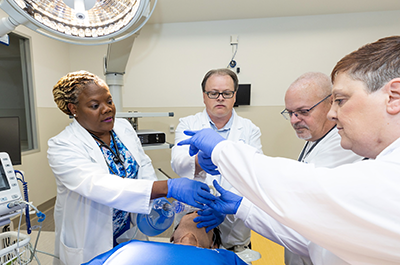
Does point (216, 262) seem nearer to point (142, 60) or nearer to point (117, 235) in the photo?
point (117, 235)

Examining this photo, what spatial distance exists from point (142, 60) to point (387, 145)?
3143 millimetres

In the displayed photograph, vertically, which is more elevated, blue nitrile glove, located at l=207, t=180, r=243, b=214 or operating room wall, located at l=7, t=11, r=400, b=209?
operating room wall, located at l=7, t=11, r=400, b=209

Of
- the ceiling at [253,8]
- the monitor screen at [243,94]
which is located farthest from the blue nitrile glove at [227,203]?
the ceiling at [253,8]

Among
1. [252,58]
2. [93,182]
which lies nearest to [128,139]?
[93,182]

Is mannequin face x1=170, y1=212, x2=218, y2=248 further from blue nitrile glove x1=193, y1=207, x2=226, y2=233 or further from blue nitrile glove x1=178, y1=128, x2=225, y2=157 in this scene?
blue nitrile glove x1=178, y1=128, x2=225, y2=157

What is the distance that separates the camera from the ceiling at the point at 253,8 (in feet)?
8.41

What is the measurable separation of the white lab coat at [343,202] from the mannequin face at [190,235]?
496mm

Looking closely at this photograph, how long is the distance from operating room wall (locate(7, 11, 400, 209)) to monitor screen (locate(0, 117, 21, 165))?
5.13 feet

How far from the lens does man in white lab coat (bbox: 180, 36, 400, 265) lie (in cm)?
41

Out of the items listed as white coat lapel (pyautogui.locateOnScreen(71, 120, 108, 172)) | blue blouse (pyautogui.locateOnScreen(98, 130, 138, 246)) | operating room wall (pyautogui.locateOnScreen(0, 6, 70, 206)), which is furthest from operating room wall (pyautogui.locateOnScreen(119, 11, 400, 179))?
white coat lapel (pyautogui.locateOnScreen(71, 120, 108, 172))

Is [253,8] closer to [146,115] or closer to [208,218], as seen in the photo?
[146,115]

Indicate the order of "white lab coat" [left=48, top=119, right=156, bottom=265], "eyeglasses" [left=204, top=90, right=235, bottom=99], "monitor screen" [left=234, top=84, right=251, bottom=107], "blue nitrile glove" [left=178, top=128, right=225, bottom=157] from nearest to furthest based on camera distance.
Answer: "blue nitrile glove" [left=178, top=128, right=225, bottom=157]
"white lab coat" [left=48, top=119, right=156, bottom=265]
"eyeglasses" [left=204, top=90, right=235, bottom=99]
"monitor screen" [left=234, top=84, right=251, bottom=107]

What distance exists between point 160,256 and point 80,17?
74 cm

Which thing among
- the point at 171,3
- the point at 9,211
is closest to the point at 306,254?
the point at 9,211
